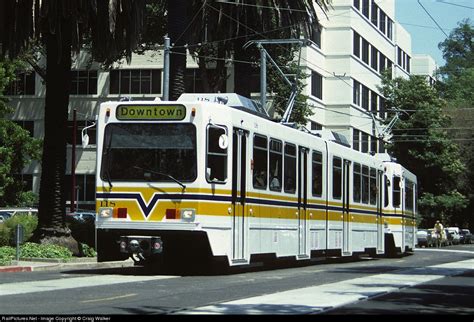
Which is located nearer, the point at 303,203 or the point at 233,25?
the point at 303,203

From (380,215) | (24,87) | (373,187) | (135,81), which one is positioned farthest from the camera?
(24,87)

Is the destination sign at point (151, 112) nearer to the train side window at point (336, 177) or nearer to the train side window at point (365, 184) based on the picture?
the train side window at point (336, 177)

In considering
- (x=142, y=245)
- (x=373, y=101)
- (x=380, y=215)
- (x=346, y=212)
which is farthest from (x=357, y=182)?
(x=373, y=101)

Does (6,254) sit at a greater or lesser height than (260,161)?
lesser

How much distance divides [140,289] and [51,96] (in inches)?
470

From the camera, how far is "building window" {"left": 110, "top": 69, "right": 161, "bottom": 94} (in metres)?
63.7

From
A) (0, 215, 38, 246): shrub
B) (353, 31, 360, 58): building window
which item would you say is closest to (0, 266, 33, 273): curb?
(0, 215, 38, 246): shrub

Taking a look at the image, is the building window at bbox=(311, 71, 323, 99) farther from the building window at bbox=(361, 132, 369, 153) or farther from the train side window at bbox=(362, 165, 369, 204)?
the train side window at bbox=(362, 165, 369, 204)

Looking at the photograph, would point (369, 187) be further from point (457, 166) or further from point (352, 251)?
point (457, 166)

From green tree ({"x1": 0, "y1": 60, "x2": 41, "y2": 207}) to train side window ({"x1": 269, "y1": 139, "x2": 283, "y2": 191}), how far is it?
29.7m

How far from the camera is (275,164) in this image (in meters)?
22.4

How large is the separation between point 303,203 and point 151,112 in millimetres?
6218

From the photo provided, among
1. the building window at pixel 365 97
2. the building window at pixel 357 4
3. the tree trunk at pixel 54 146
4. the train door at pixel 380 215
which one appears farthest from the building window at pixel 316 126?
the tree trunk at pixel 54 146

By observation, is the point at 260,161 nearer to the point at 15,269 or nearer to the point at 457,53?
the point at 15,269
